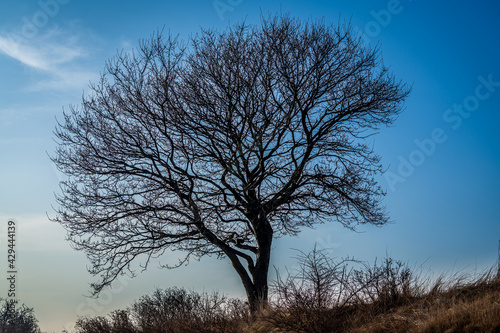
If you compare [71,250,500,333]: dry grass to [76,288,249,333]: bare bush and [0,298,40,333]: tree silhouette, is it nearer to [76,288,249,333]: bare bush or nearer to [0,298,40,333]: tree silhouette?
[76,288,249,333]: bare bush

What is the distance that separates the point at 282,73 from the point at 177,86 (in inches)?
112

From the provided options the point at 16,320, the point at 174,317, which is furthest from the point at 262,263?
the point at 16,320

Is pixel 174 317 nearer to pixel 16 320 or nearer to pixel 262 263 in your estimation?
pixel 262 263

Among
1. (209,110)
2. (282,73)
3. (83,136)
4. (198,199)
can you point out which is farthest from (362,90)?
(83,136)

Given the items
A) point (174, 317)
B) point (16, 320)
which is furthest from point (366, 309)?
point (16, 320)

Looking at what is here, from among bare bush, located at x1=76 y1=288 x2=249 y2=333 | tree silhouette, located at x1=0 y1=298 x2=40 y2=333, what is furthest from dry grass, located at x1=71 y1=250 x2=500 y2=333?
tree silhouette, located at x1=0 y1=298 x2=40 y2=333

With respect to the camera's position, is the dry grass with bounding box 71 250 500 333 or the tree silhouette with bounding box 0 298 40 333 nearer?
the dry grass with bounding box 71 250 500 333

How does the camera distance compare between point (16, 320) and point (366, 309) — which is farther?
point (16, 320)

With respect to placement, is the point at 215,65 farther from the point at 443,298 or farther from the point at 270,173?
the point at 443,298

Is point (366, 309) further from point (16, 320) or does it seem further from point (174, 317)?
point (16, 320)

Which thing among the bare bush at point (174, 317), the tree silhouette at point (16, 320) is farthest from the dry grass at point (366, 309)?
the tree silhouette at point (16, 320)

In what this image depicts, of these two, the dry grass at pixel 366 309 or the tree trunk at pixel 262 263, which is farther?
the tree trunk at pixel 262 263

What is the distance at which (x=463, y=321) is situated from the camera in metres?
6.86

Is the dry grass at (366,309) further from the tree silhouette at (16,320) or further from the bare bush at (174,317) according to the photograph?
the tree silhouette at (16,320)
